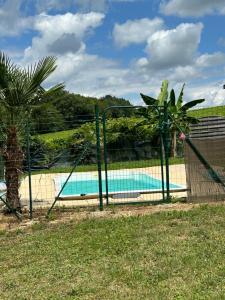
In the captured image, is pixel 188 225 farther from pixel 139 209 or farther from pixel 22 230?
pixel 22 230

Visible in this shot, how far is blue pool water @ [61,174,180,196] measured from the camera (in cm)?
1542

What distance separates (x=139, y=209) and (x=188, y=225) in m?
2.41

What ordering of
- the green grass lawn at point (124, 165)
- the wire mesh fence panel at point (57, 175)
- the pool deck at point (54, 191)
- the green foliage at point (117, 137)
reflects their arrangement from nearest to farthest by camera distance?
the pool deck at point (54, 191) < the wire mesh fence panel at point (57, 175) < the green grass lawn at point (124, 165) < the green foliage at point (117, 137)

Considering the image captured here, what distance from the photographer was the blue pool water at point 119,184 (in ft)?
50.6

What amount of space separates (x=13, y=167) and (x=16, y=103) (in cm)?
138

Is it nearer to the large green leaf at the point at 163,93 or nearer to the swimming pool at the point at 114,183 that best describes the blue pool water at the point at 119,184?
the swimming pool at the point at 114,183

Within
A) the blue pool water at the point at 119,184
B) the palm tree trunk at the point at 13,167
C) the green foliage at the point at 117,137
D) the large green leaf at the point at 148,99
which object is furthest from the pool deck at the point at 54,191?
the large green leaf at the point at 148,99

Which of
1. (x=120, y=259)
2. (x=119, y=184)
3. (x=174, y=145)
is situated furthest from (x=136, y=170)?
(x=120, y=259)

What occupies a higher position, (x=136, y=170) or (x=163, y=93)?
(x=163, y=93)

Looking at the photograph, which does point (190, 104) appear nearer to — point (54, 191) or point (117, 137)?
point (117, 137)

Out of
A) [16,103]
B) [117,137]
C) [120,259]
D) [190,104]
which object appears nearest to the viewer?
[120,259]

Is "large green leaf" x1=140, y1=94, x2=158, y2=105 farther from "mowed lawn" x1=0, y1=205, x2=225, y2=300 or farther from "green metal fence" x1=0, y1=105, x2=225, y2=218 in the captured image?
"mowed lawn" x1=0, y1=205, x2=225, y2=300

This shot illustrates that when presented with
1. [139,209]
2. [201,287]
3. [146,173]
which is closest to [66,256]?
[201,287]

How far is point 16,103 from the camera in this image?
1038 centimetres
